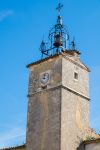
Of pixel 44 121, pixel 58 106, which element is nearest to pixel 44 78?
pixel 58 106

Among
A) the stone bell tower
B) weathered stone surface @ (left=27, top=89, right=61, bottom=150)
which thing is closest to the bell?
the stone bell tower

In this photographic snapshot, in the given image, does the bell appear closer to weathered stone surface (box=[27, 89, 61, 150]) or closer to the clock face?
the clock face

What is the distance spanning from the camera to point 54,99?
26.0 m

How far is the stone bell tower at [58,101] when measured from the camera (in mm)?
25244

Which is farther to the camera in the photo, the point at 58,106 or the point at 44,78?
the point at 44,78

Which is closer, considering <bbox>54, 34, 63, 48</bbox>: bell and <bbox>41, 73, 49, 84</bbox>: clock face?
<bbox>41, 73, 49, 84</bbox>: clock face

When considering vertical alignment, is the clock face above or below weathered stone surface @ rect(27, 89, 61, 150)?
above

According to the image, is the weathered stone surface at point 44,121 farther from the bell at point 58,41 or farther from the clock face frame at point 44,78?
the bell at point 58,41

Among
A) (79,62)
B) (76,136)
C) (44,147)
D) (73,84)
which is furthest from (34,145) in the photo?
(79,62)

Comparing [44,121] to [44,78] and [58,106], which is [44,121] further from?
[44,78]

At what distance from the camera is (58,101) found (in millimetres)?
25734

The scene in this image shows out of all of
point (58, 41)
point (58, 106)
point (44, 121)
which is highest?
point (58, 41)

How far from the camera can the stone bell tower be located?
25.2 meters

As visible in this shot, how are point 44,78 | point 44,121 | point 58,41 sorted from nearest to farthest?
point 44,121 < point 44,78 < point 58,41
